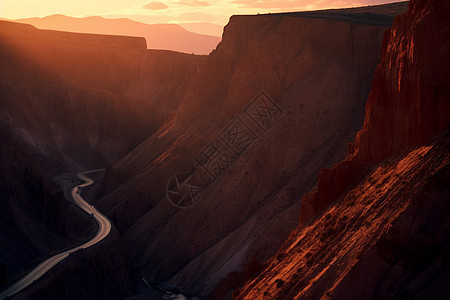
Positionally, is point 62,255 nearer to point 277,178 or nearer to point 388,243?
point 277,178

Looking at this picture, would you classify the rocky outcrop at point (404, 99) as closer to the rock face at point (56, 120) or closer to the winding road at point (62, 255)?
the winding road at point (62, 255)

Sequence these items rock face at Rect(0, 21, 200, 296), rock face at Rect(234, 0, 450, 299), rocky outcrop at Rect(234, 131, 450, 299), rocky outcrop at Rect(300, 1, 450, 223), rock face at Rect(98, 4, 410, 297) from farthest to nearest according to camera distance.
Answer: rock face at Rect(0, 21, 200, 296) → rock face at Rect(98, 4, 410, 297) → rocky outcrop at Rect(300, 1, 450, 223) → rock face at Rect(234, 0, 450, 299) → rocky outcrop at Rect(234, 131, 450, 299)

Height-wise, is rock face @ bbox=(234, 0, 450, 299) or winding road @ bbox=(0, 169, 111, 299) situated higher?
rock face @ bbox=(234, 0, 450, 299)

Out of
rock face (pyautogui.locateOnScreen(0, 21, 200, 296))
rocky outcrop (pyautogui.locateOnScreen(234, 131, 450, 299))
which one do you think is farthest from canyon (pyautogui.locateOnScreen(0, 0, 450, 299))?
rock face (pyautogui.locateOnScreen(0, 21, 200, 296))

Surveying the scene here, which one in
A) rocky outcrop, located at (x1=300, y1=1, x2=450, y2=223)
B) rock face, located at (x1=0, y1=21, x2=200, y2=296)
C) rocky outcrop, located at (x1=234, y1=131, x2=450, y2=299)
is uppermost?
rocky outcrop, located at (x1=300, y1=1, x2=450, y2=223)

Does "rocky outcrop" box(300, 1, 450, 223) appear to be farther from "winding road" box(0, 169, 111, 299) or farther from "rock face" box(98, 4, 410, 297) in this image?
"winding road" box(0, 169, 111, 299)

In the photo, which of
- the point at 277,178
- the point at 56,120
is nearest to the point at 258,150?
the point at 277,178

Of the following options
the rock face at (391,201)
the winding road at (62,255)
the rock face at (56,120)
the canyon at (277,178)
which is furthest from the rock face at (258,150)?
the rock face at (391,201)
